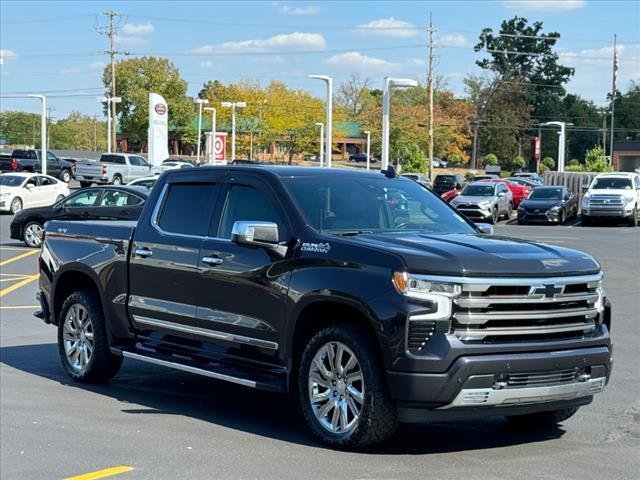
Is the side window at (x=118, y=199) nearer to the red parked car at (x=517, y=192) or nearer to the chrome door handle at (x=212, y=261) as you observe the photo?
the chrome door handle at (x=212, y=261)

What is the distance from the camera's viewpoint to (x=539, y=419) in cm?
742

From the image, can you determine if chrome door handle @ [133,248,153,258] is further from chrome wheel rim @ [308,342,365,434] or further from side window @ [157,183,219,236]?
chrome wheel rim @ [308,342,365,434]

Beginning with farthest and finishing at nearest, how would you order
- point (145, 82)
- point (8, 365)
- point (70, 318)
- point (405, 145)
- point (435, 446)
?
point (145, 82)
point (405, 145)
point (8, 365)
point (70, 318)
point (435, 446)

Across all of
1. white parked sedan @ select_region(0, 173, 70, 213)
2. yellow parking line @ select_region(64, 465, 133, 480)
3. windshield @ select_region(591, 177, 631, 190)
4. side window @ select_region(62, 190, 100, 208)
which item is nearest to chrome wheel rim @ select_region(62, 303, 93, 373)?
yellow parking line @ select_region(64, 465, 133, 480)

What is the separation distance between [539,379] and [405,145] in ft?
284

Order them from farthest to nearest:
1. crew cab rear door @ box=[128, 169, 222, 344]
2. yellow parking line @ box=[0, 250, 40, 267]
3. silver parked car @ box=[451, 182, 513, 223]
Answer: silver parked car @ box=[451, 182, 513, 223]
yellow parking line @ box=[0, 250, 40, 267]
crew cab rear door @ box=[128, 169, 222, 344]

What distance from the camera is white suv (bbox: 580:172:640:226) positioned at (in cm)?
3753

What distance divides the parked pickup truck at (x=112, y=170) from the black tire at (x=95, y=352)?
4909cm

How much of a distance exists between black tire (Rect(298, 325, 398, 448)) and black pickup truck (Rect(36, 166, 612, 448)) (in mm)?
10

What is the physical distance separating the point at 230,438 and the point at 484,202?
33.6 metres

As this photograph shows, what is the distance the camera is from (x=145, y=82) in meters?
98.0

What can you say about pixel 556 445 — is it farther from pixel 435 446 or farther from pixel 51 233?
pixel 51 233

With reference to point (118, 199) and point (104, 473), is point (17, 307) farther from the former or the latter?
point (104, 473)

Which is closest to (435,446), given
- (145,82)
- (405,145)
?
(405,145)
